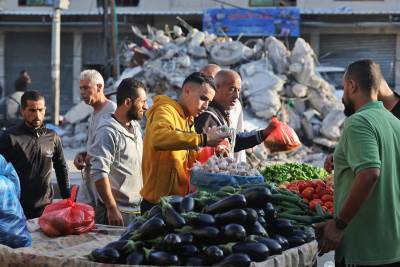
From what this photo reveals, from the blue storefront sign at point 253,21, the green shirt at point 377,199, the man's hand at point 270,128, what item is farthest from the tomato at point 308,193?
the blue storefront sign at point 253,21

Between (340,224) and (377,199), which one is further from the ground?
(377,199)

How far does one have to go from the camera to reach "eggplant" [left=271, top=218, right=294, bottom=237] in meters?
4.67

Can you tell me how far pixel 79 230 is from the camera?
5.35 metres

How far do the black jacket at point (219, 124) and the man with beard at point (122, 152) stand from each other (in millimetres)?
653

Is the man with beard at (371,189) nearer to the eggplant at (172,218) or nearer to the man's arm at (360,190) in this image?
the man's arm at (360,190)

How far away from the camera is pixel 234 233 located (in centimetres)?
435

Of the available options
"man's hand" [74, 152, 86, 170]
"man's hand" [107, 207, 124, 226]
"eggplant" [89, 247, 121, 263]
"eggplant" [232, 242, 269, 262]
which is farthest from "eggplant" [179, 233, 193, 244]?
"man's hand" [74, 152, 86, 170]

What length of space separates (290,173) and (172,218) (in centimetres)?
401

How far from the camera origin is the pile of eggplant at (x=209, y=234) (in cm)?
421

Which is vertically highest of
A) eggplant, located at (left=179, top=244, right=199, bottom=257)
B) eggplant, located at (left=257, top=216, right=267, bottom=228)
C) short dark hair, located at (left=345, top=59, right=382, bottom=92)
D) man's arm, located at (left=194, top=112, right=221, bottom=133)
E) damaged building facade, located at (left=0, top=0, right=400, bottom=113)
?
damaged building facade, located at (left=0, top=0, right=400, bottom=113)

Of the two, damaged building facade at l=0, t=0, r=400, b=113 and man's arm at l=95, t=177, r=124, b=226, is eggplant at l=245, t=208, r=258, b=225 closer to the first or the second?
man's arm at l=95, t=177, r=124, b=226

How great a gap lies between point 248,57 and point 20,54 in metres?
19.2

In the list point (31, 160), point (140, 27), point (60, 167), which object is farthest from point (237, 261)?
point (140, 27)

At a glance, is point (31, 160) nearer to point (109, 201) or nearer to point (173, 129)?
A: point (109, 201)
